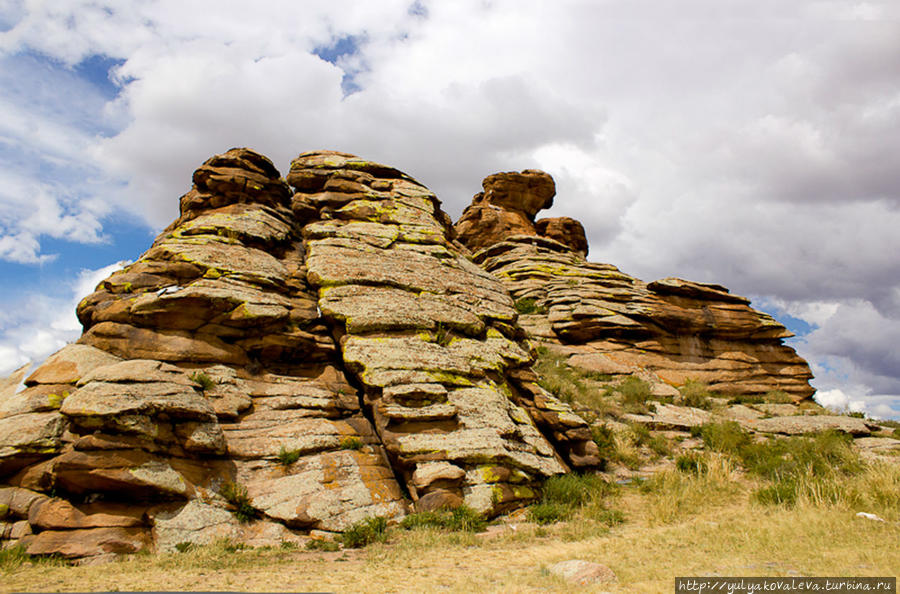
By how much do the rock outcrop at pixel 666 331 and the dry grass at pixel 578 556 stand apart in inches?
609

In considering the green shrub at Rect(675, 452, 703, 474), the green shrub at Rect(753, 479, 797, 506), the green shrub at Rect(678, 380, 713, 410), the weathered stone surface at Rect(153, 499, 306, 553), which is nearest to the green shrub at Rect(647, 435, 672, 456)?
the green shrub at Rect(675, 452, 703, 474)

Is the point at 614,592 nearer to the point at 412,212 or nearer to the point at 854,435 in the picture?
the point at 854,435

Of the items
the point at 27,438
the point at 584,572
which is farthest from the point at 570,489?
the point at 27,438

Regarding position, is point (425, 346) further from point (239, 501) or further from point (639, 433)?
point (639, 433)

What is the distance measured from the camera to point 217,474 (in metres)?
10.7

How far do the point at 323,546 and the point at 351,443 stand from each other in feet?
11.1

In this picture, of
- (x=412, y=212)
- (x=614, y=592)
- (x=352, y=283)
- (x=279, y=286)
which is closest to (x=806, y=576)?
(x=614, y=592)

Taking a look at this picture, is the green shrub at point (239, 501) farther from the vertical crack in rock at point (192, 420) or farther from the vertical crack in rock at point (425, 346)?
the vertical crack in rock at point (425, 346)

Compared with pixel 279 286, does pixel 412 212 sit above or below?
Result: above

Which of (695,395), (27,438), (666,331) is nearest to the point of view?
(27,438)

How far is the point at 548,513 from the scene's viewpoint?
10859 millimetres

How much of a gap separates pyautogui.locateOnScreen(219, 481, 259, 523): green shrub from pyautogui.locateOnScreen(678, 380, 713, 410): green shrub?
2078 centimetres

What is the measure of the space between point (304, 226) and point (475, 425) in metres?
14.2

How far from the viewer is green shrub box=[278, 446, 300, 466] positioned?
445 inches
